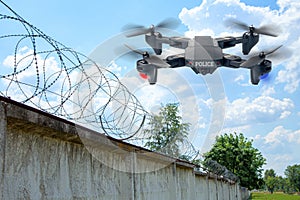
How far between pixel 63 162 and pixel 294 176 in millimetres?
125172

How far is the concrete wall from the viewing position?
3336 mm

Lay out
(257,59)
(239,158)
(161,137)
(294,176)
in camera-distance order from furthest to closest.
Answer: (294,176) → (239,158) → (257,59) → (161,137)

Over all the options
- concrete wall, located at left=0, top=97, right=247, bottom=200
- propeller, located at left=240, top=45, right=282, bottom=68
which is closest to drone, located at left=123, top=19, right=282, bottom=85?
propeller, located at left=240, top=45, right=282, bottom=68

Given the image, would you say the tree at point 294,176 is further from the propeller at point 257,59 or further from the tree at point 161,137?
the tree at point 161,137

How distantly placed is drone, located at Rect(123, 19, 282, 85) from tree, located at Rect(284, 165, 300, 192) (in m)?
105

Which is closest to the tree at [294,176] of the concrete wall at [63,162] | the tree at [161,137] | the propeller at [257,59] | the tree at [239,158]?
the tree at [239,158]

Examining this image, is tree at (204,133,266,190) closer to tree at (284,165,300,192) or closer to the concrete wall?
the concrete wall

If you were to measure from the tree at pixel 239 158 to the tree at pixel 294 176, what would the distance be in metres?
81.6

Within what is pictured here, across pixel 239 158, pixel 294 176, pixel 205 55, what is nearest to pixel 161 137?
pixel 205 55

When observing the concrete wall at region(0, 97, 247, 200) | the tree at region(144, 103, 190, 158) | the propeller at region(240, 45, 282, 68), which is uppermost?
the propeller at region(240, 45, 282, 68)

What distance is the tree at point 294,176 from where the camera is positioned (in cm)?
11541

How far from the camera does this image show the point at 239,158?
3656cm

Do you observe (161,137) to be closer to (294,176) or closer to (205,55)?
(205,55)

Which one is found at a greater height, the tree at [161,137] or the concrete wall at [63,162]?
the tree at [161,137]
